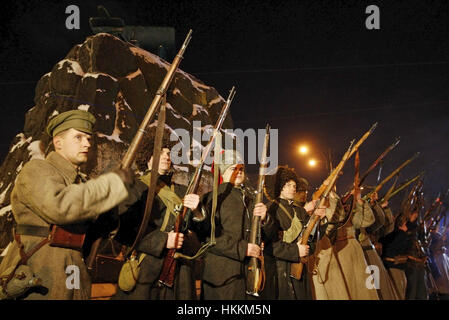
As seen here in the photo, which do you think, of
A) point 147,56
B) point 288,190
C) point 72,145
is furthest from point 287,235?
point 147,56

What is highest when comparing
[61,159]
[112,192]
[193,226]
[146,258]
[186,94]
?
[186,94]

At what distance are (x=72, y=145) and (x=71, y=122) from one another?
21cm

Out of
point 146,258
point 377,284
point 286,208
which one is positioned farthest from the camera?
point 377,284

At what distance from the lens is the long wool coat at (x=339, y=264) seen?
19.6 feet

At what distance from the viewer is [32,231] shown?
2594 millimetres

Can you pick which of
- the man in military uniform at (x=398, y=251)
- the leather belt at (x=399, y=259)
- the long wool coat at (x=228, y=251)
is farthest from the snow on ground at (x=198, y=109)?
the long wool coat at (x=228, y=251)

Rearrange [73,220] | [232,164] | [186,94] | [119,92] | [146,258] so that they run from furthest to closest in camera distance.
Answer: [186,94] < [119,92] < [232,164] < [146,258] < [73,220]

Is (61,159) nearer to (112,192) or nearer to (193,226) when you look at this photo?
(112,192)

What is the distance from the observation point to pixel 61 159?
2.89 meters

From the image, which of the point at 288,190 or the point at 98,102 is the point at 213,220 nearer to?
the point at 288,190
